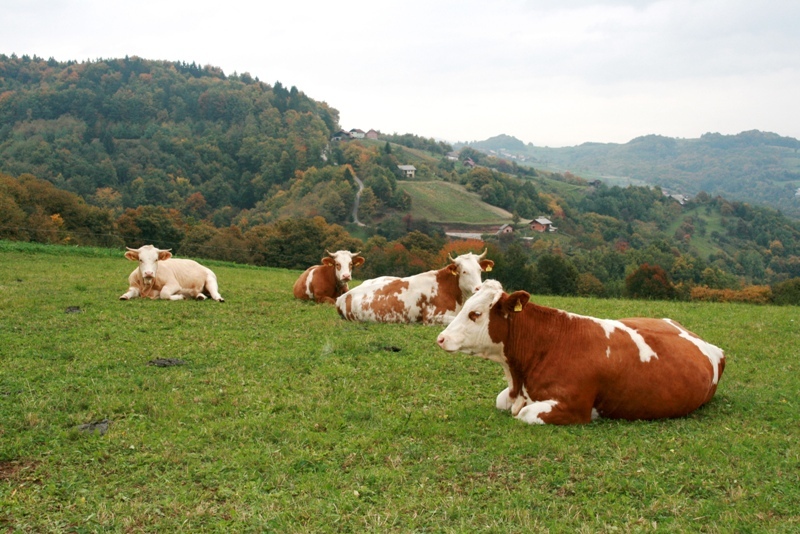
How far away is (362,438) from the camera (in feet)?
22.3

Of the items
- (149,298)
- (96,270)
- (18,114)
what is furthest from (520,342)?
(18,114)

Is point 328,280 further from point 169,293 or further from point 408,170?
point 408,170

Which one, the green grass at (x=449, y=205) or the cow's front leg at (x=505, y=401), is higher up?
the cow's front leg at (x=505, y=401)

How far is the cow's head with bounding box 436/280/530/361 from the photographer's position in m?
8.00

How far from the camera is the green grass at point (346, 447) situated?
5113 millimetres

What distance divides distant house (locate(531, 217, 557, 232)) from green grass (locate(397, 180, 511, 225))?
18.3 ft

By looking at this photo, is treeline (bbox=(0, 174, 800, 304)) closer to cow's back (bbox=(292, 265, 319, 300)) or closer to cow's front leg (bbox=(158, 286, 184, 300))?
cow's back (bbox=(292, 265, 319, 300))

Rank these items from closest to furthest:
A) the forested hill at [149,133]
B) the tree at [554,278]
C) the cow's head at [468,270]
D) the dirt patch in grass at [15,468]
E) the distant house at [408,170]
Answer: the dirt patch in grass at [15,468] < the cow's head at [468,270] < the tree at [554,278] < the forested hill at [149,133] < the distant house at [408,170]

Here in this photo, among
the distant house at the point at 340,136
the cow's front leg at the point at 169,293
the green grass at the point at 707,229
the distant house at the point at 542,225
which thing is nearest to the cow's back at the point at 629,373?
the cow's front leg at the point at 169,293

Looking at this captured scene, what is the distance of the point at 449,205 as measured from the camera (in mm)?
139375

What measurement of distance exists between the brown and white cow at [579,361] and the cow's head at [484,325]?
0.04 feet

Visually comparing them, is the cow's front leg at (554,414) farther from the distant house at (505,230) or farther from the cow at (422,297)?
the distant house at (505,230)

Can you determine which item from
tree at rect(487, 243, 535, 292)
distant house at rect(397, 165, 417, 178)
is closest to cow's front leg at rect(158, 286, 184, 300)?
tree at rect(487, 243, 535, 292)

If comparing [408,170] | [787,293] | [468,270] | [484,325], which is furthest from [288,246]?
[408,170]
